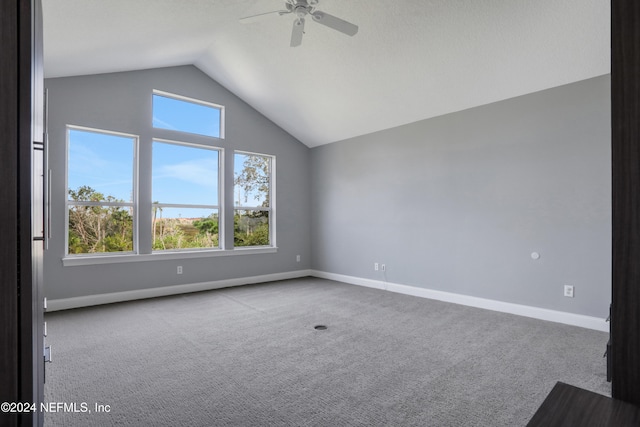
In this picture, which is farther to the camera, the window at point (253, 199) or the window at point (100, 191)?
the window at point (253, 199)

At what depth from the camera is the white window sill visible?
3891 mm

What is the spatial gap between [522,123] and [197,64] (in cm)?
451

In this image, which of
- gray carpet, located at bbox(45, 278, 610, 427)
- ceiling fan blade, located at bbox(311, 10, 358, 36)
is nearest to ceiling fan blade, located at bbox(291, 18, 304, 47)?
ceiling fan blade, located at bbox(311, 10, 358, 36)

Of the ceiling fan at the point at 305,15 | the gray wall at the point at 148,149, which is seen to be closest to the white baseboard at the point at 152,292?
the gray wall at the point at 148,149

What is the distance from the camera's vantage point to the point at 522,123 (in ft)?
11.9

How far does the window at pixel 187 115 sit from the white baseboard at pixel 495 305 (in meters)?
3.40

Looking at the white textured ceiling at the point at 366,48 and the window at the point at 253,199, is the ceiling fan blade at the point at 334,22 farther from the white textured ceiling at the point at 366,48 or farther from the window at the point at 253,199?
the window at the point at 253,199

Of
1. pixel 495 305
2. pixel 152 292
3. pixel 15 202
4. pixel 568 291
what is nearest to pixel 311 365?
pixel 15 202

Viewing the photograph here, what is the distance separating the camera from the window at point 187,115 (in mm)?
4641

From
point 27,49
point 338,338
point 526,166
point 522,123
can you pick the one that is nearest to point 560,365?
point 338,338

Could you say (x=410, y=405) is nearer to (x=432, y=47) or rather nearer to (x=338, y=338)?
(x=338, y=338)

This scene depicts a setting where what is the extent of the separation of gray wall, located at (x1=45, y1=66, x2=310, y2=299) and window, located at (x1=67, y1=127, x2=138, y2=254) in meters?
0.14

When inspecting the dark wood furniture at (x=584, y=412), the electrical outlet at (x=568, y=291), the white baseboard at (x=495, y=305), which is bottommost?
the white baseboard at (x=495, y=305)

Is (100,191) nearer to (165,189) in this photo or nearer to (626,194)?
(165,189)
